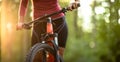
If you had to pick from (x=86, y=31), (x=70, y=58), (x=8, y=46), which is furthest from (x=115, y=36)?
(x=86, y=31)

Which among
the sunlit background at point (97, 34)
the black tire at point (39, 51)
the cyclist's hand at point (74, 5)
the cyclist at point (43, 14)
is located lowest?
the sunlit background at point (97, 34)

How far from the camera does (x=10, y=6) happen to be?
16.8m

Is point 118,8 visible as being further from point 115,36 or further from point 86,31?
point 86,31

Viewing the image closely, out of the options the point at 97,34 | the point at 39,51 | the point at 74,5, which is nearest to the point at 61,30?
the point at 74,5

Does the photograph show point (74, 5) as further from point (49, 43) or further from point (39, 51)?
point (39, 51)

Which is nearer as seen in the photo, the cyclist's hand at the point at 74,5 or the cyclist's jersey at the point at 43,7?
the cyclist's hand at the point at 74,5

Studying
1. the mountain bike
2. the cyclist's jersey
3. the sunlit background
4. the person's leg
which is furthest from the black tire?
the sunlit background

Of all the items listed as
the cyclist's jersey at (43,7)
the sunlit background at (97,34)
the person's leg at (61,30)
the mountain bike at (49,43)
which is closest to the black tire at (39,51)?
the mountain bike at (49,43)

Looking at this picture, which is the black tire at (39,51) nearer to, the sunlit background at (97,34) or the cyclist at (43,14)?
the cyclist at (43,14)

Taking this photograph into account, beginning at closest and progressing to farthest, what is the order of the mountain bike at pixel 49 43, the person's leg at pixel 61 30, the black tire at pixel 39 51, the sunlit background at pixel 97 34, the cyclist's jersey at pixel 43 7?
the black tire at pixel 39 51
the mountain bike at pixel 49 43
the cyclist's jersey at pixel 43 7
the person's leg at pixel 61 30
the sunlit background at pixel 97 34

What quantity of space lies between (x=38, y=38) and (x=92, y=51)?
17.1 m

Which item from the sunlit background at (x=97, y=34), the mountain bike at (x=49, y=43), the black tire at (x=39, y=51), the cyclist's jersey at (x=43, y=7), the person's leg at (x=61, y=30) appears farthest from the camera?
the sunlit background at (x=97, y=34)

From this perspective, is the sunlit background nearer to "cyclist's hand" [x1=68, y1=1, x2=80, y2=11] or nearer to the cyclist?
the cyclist

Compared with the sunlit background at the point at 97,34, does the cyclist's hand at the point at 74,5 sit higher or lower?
higher
